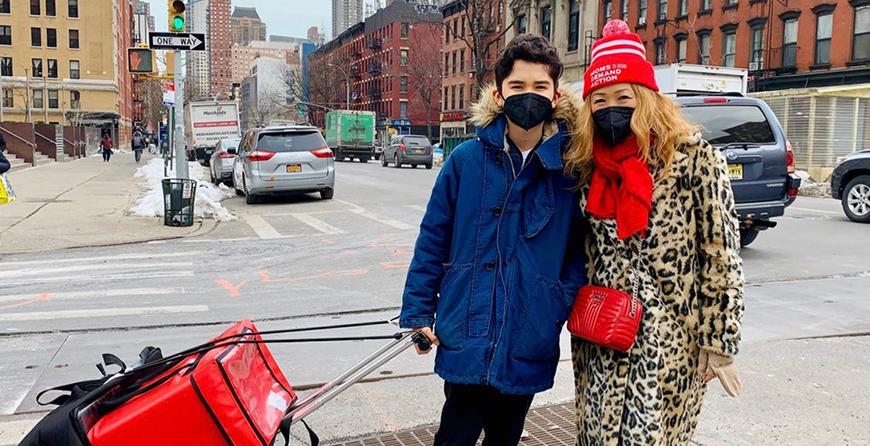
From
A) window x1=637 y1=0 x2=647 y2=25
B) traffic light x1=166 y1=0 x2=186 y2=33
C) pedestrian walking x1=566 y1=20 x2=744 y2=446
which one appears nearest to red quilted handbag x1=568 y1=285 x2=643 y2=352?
pedestrian walking x1=566 y1=20 x2=744 y2=446

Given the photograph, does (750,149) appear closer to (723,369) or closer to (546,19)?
(723,369)

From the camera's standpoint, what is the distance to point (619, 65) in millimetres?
2508

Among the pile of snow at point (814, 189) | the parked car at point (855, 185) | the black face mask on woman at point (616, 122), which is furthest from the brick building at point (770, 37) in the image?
the black face mask on woman at point (616, 122)

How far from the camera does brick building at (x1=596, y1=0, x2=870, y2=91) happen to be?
28344 mm

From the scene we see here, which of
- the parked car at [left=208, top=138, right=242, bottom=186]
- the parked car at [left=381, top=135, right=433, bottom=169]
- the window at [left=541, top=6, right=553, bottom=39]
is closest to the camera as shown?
the parked car at [left=208, top=138, right=242, bottom=186]

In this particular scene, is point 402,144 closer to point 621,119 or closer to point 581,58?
point 581,58

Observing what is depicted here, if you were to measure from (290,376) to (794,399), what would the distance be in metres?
3.21

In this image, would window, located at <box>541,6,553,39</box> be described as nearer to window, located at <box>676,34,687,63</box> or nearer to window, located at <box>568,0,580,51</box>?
window, located at <box>568,0,580,51</box>

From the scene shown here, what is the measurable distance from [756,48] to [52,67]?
68.6 m

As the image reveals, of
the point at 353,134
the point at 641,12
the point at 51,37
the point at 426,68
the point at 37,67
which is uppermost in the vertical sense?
the point at 51,37

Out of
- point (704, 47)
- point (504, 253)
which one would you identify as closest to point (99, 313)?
point (504, 253)

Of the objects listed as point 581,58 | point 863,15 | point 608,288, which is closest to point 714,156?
point 608,288

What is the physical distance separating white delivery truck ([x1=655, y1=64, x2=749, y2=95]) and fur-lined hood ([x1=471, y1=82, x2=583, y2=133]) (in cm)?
1125

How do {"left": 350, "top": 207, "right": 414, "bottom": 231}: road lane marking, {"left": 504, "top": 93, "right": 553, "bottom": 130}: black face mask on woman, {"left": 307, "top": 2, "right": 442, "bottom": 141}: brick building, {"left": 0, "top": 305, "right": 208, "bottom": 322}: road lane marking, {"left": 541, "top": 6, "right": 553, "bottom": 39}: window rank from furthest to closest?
{"left": 307, "top": 2, "right": 442, "bottom": 141}: brick building, {"left": 541, "top": 6, "right": 553, "bottom": 39}: window, {"left": 350, "top": 207, "right": 414, "bottom": 231}: road lane marking, {"left": 0, "top": 305, "right": 208, "bottom": 322}: road lane marking, {"left": 504, "top": 93, "right": 553, "bottom": 130}: black face mask on woman
